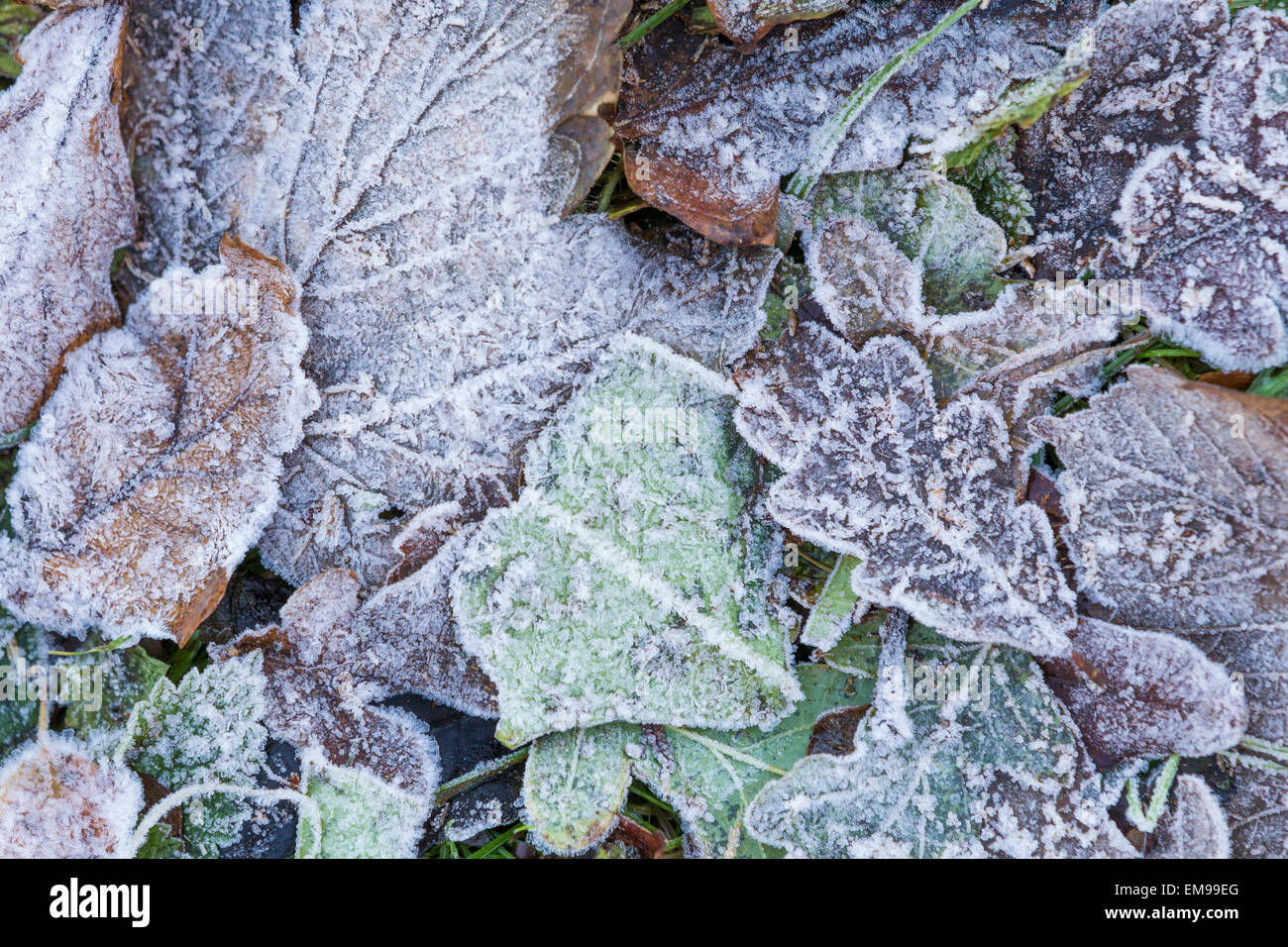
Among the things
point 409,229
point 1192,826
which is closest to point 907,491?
point 1192,826

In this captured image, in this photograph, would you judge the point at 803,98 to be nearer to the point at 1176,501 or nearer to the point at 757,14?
the point at 757,14

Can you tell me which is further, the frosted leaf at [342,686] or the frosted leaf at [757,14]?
the frosted leaf at [342,686]

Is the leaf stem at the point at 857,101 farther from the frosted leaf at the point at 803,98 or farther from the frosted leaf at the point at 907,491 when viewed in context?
the frosted leaf at the point at 907,491

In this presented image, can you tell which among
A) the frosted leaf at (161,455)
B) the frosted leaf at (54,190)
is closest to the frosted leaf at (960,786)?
the frosted leaf at (161,455)

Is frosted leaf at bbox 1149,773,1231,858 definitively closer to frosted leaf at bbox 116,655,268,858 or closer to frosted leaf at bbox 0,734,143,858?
frosted leaf at bbox 116,655,268,858

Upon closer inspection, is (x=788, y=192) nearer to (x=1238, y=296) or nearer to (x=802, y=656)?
(x=1238, y=296)
